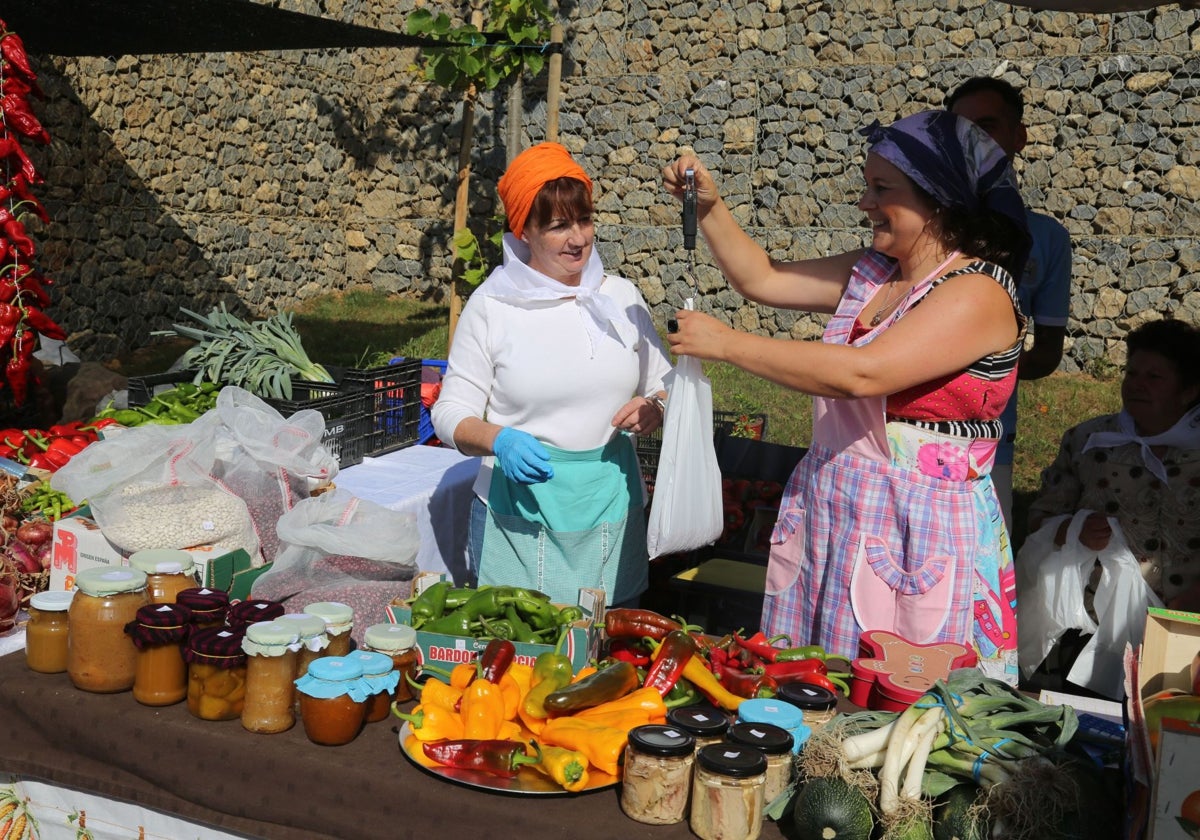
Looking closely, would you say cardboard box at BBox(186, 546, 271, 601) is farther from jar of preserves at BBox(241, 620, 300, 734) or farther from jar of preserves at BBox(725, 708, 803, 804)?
jar of preserves at BBox(725, 708, 803, 804)

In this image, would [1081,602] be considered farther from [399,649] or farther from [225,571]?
[225,571]

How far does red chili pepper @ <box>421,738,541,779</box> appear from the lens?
5.89 feet

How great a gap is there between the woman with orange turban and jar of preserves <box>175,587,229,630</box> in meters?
0.78

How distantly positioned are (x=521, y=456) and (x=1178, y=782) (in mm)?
1567

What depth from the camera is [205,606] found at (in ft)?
6.99

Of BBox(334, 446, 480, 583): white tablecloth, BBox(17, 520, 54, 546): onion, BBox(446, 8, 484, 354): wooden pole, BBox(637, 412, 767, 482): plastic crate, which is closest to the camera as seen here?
BBox(17, 520, 54, 546): onion

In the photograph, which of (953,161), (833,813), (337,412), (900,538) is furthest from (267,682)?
(337,412)

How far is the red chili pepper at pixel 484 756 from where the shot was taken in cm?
180

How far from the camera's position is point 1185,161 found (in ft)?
31.9

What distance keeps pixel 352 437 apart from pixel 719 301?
7907 millimetres

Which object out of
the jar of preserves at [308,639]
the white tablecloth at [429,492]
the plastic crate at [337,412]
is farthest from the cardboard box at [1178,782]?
the plastic crate at [337,412]

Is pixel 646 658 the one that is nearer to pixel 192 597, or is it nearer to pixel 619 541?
pixel 619 541

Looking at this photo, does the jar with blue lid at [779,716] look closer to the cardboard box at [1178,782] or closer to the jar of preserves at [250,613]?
the cardboard box at [1178,782]

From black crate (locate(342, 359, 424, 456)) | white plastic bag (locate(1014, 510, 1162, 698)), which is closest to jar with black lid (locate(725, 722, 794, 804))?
white plastic bag (locate(1014, 510, 1162, 698))
